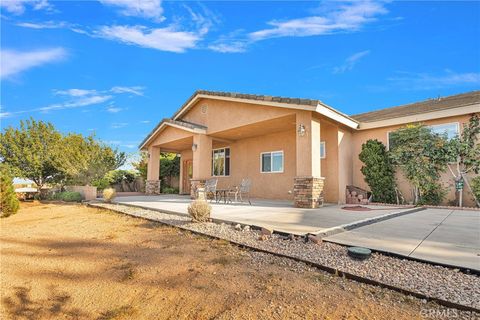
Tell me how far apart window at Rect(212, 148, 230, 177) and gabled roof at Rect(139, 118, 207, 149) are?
257 cm

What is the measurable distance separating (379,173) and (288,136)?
4.03 meters

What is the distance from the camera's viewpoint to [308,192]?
8.32 metres

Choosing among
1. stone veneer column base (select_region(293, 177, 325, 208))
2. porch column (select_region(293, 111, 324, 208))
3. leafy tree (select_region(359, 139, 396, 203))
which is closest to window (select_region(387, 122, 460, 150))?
leafy tree (select_region(359, 139, 396, 203))

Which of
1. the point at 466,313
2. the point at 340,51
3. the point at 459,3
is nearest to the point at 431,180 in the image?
the point at 459,3

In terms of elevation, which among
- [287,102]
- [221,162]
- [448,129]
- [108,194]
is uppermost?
[287,102]

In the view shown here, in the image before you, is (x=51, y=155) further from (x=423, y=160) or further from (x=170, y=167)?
(x=423, y=160)

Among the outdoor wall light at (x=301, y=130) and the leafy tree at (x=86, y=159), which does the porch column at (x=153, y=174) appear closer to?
the leafy tree at (x=86, y=159)

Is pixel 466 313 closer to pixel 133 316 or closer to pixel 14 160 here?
pixel 133 316

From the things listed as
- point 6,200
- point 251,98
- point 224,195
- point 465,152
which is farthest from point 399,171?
point 6,200

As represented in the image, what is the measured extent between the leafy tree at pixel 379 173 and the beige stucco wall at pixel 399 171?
0.37 meters

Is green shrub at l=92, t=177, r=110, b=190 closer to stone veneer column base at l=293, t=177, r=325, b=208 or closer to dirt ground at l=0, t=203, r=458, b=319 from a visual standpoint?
dirt ground at l=0, t=203, r=458, b=319

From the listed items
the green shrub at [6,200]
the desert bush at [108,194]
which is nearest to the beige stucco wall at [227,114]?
the desert bush at [108,194]

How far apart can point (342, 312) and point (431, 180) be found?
9105 mm

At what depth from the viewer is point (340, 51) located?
13133 millimetres
